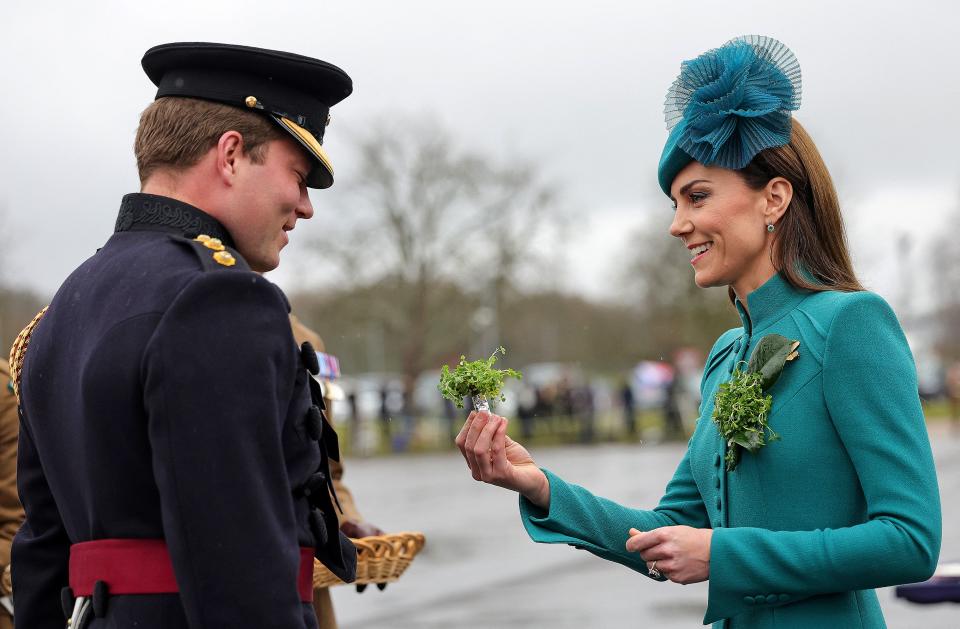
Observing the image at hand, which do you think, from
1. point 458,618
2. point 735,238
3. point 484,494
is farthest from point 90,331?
point 484,494

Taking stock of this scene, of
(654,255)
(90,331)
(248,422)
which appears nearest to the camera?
(248,422)

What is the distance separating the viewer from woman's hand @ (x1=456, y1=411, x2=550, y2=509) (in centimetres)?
280

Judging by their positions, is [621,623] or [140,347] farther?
[621,623]

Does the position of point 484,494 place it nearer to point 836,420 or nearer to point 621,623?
point 621,623

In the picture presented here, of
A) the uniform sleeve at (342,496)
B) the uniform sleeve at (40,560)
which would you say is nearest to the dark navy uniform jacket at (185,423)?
the uniform sleeve at (40,560)

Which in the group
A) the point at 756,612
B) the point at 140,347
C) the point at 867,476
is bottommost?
the point at 756,612

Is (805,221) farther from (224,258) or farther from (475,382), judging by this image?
(224,258)

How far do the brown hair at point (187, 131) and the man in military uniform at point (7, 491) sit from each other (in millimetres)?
1894

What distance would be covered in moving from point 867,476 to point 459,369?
2.98ft

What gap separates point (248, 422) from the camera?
7.20ft

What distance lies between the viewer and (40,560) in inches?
105

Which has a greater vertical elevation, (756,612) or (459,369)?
(459,369)

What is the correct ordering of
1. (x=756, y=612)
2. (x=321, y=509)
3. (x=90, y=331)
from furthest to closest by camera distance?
(x=756, y=612)
(x=321, y=509)
(x=90, y=331)

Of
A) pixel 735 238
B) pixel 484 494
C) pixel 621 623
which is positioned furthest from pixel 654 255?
pixel 735 238
